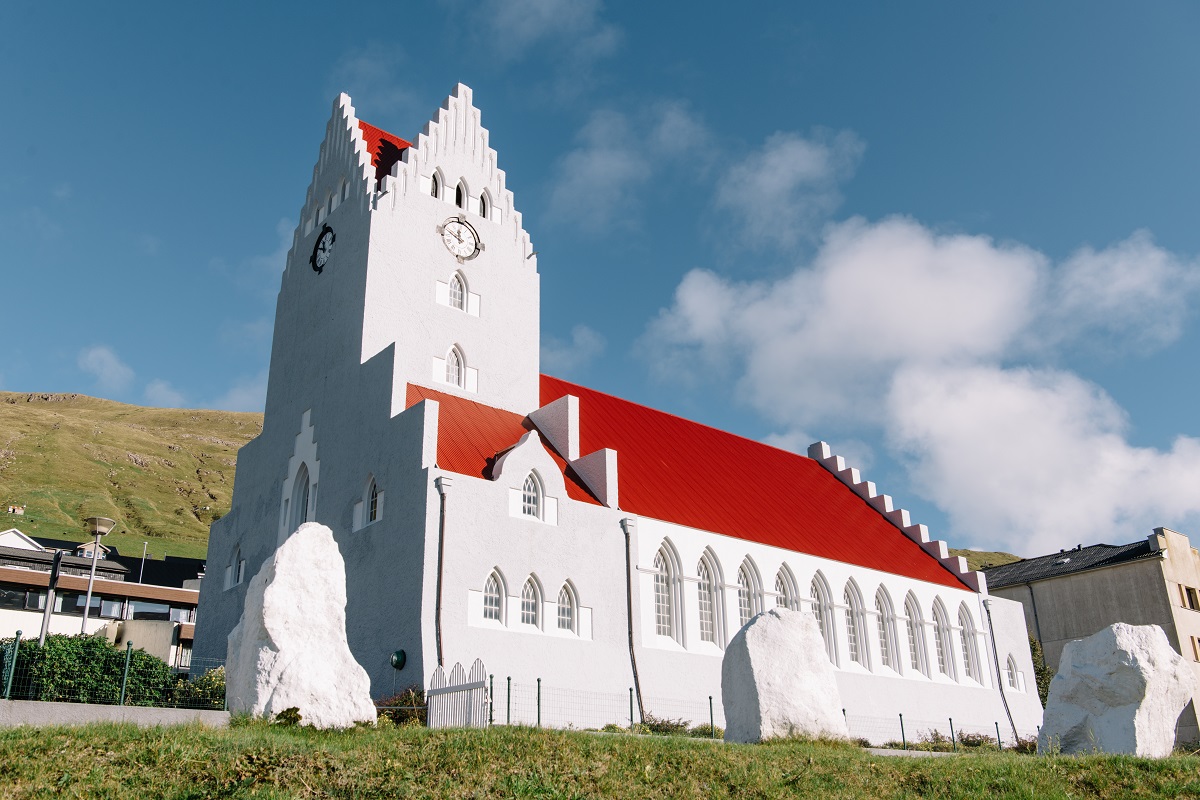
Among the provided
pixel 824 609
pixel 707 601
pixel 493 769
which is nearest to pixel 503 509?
pixel 707 601

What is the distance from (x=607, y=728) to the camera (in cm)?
2505

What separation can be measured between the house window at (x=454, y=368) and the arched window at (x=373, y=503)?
530cm

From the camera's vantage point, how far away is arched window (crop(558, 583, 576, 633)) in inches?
1128

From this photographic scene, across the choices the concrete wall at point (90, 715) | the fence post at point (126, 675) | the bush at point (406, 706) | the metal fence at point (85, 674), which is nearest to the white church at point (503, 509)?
the bush at point (406, 706)

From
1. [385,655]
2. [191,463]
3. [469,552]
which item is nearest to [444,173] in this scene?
[469,552]

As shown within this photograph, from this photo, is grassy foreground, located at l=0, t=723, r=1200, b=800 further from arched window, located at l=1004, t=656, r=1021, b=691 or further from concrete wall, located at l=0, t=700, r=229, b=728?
arched window, located at l=1004, t=656, r=1021, b=691

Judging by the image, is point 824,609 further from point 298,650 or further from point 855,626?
point 298,650

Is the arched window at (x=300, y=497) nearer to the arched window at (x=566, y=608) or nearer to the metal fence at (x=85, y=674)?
the arched window at (x=566, y=608)

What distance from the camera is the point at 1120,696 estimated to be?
21969mm

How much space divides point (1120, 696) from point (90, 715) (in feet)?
67.8

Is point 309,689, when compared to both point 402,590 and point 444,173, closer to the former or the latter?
point 402,590

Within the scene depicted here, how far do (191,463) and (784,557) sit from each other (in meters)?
158

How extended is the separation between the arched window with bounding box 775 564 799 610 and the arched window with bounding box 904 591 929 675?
21.3ft

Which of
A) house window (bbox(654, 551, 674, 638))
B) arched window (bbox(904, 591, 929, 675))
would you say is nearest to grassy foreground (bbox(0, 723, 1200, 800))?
house window (bbox(654, 551, 674, 638))
